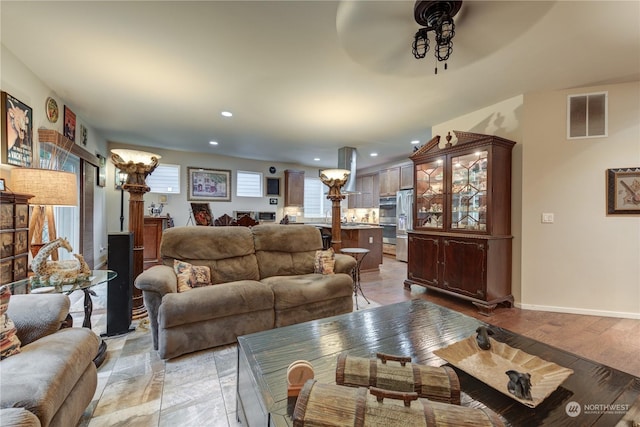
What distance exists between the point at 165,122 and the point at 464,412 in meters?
5.01

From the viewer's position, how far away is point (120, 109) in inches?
143

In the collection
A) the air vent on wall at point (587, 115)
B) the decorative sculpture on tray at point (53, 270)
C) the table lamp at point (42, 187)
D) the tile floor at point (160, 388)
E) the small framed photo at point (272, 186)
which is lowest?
the tile floor at point (160, 388)

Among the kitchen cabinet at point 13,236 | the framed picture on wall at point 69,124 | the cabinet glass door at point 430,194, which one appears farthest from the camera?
the cabinet glass door at point 430,194

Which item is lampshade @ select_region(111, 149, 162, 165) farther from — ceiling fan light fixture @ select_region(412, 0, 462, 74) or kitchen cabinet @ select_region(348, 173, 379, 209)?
kitchen cabinet @ select_region(348, 173, 379, 209)

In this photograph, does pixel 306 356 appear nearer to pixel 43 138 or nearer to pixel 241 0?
pixel 241 0

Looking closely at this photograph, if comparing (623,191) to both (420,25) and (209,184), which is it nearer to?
(420,25)

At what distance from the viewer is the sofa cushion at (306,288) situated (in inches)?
93.7

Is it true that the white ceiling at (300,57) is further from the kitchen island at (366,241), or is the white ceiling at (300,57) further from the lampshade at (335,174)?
the kitchen island at (366,241)

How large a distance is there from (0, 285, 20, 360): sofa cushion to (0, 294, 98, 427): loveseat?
3cm

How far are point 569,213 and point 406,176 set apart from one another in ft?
11.6

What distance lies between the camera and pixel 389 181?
6.86m

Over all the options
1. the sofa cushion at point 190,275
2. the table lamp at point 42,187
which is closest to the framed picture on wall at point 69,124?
the table lamp at point 42,187

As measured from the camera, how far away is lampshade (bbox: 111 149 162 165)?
2.59 meters

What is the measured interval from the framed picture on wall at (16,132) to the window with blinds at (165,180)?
3359mm
